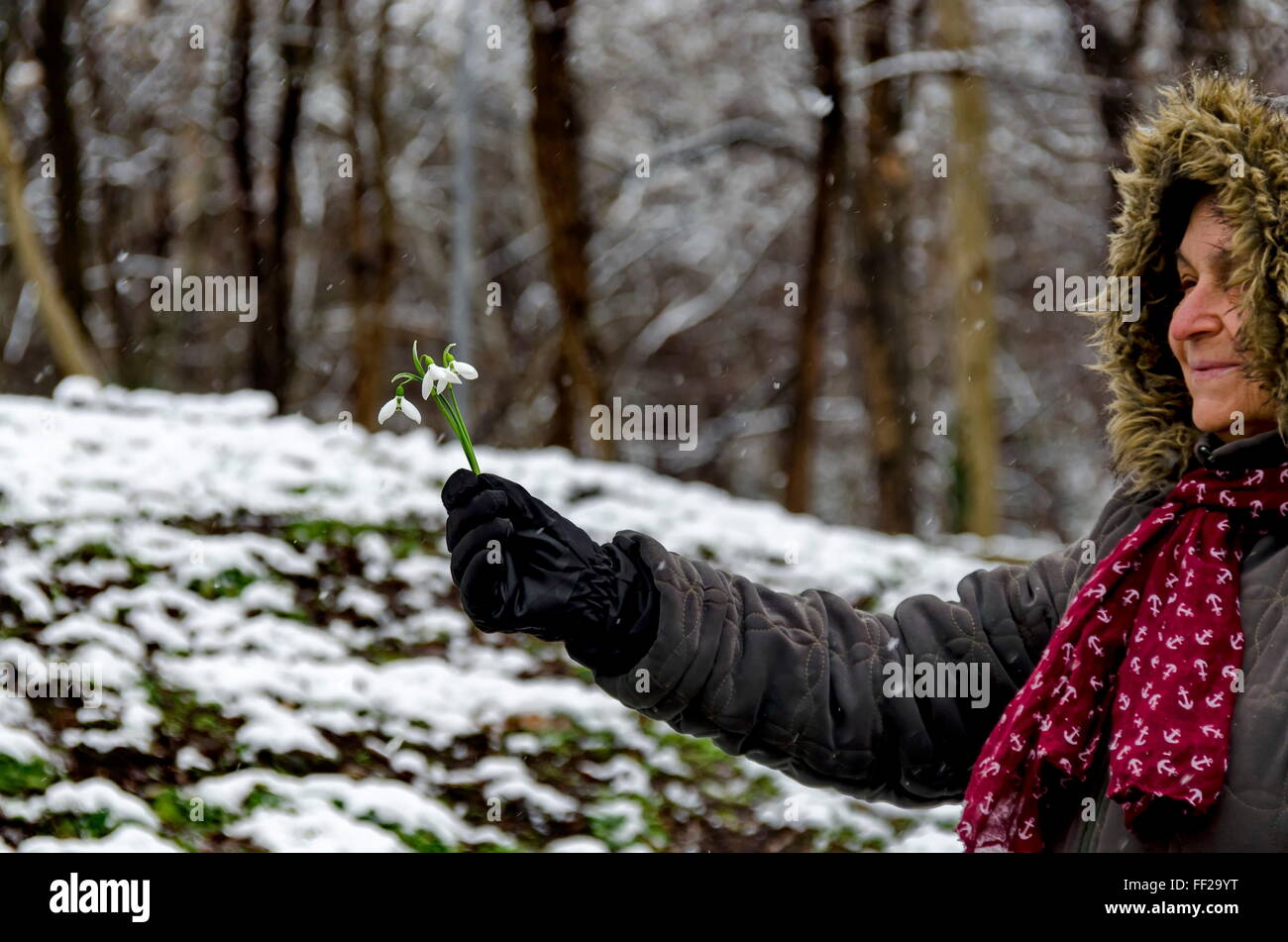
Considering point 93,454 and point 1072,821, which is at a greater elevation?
point 93,454

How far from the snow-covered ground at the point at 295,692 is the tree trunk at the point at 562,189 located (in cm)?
343

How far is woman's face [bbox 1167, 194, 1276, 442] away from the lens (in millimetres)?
1823

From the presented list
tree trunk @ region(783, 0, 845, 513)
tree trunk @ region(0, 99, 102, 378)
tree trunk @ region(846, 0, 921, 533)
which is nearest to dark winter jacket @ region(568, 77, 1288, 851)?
tree trunk @ region(0, 99, 102, 378)

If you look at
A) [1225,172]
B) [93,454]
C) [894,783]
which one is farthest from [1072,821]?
[93,454]

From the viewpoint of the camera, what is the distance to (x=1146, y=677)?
179 centimetres

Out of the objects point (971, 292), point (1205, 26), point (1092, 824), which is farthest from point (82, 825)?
point (1205, 26)

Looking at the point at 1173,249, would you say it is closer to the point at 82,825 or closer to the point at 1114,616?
the point at 1114,616

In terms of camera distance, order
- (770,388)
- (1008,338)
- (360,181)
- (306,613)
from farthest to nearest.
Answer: (1008,338) → (770,388) → (360,181) → (306,613)

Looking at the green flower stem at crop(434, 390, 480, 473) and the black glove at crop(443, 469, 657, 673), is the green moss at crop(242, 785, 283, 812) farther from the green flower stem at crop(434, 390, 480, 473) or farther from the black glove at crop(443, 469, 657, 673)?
the green flower stem at crop(434, 390, 480, 473)

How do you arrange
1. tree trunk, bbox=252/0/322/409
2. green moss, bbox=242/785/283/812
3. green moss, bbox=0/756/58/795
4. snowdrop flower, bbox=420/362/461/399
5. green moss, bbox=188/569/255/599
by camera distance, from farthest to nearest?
tree trunk, bbox=252/0/322/409, green moss, bbox=188/569/255/599, green moss, bbox=242/785/283/812, green moss, bbox=0/756/58/795, snowdrop flower, bbox=420/362/461/399

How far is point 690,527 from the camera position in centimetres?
757

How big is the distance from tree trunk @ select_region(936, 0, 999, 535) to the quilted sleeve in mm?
A: 8449
